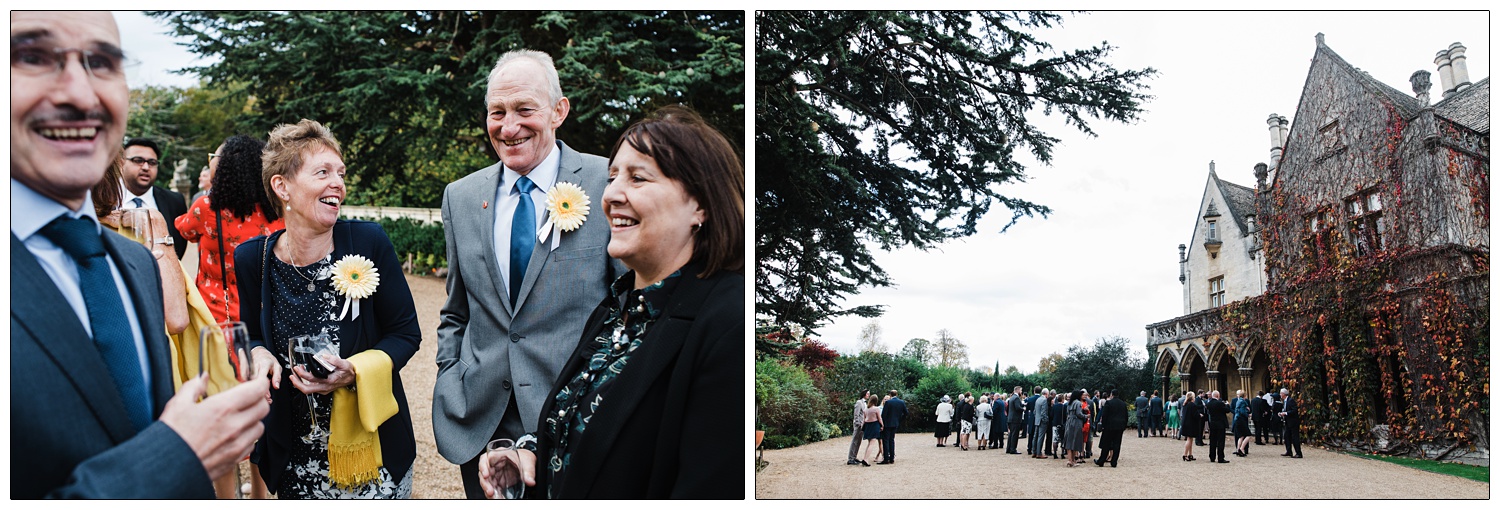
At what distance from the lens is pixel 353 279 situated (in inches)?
128

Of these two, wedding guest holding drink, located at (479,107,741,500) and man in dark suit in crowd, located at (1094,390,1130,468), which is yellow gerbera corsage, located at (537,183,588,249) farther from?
man in dark suit in crowd, located at (1094,390,1130,468)

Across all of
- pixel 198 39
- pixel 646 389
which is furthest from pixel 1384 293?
pixel 198 39

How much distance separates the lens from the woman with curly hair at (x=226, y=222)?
346 centimetres

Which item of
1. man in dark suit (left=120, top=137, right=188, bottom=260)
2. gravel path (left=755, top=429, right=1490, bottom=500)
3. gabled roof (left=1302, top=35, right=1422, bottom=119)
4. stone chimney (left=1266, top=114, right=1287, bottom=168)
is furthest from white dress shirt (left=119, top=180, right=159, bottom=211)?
gabled roof (left=1302, top=35, right=1422, bottom=119)

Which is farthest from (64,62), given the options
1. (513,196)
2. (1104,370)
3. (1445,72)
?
(1445,72)

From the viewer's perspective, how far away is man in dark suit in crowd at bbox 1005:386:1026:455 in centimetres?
453

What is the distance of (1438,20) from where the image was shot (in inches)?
175

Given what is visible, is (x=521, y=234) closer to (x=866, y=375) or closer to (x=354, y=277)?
Result: (x=354, y=277)

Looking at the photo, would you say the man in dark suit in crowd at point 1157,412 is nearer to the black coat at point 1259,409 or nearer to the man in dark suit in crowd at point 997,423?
the black coat at point 1259,409

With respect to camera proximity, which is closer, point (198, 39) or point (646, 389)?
point (646, 389)

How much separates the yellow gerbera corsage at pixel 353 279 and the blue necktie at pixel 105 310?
0.80 meters

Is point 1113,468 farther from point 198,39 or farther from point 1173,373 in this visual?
point 198,39

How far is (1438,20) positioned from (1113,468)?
2.49 meters

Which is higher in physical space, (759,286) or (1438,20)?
(1438,20)
